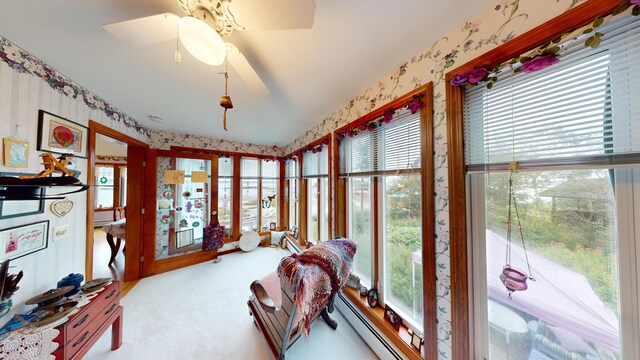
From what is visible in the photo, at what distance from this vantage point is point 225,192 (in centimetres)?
350

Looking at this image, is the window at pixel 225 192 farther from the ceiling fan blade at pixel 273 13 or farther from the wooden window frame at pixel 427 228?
the wooden window frame at pixel 427 228

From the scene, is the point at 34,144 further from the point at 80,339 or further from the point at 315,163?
the point at 315,163

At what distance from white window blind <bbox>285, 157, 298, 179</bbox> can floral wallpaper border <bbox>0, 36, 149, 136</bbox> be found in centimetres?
247

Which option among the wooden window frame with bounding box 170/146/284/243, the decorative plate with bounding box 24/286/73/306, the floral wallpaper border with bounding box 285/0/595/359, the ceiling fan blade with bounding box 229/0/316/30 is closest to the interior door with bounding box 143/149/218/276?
the wooden window frame with bounding box 170/146/284/243

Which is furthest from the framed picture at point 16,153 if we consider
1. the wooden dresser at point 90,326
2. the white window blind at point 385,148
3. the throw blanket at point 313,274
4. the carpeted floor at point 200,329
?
the white window blind at point 385,148

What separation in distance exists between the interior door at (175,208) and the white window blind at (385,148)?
8.70ft

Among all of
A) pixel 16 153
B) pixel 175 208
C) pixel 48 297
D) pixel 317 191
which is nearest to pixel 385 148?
pixel 317 191

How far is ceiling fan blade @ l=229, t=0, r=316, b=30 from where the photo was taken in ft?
2.27

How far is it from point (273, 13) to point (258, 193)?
3.53m

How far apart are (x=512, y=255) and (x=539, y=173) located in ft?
1.41

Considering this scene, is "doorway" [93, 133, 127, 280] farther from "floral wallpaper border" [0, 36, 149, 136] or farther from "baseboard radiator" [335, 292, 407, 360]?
"baseboard radiator" [335, 292, 407, 360]

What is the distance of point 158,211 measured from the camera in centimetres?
288

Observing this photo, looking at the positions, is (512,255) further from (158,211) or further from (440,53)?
(158,211)

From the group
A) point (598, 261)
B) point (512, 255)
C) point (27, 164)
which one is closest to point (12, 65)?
point (27, 164)
